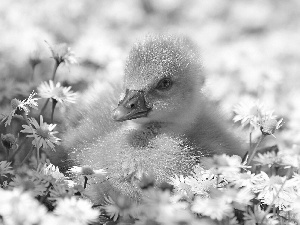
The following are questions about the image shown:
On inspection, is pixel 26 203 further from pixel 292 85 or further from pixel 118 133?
pixel 292 85

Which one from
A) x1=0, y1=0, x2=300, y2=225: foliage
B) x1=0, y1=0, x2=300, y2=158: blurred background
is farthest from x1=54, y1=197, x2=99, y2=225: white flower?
x1=0, y1=0, x2=300, y2=158: blurred background

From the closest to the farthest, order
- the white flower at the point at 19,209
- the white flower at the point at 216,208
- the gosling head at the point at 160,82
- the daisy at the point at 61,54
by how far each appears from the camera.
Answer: the white flower at the point at 19,209, the white flower at the point at 216,208, the gosling head at the point at 160,82, the daisy at the point at 61,54

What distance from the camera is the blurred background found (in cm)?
281

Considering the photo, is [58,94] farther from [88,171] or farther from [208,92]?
[208,92]

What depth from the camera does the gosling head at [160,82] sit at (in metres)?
1.97

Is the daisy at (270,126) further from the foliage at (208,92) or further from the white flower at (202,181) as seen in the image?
the white flower at (202,181)

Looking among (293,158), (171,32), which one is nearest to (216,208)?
(293,158)

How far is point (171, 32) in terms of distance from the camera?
2.21 meters

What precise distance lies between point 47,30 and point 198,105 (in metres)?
1.98

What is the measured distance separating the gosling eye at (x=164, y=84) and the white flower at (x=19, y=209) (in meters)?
0.74

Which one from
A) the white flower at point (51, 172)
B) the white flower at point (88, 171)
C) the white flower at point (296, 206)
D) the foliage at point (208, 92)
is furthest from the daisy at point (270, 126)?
the white flower at point (51, 172)

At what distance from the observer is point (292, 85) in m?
3.77

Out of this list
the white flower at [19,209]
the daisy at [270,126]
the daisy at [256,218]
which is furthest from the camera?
the daisy at [270,126]

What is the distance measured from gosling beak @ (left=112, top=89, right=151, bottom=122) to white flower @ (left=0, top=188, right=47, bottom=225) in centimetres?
56
